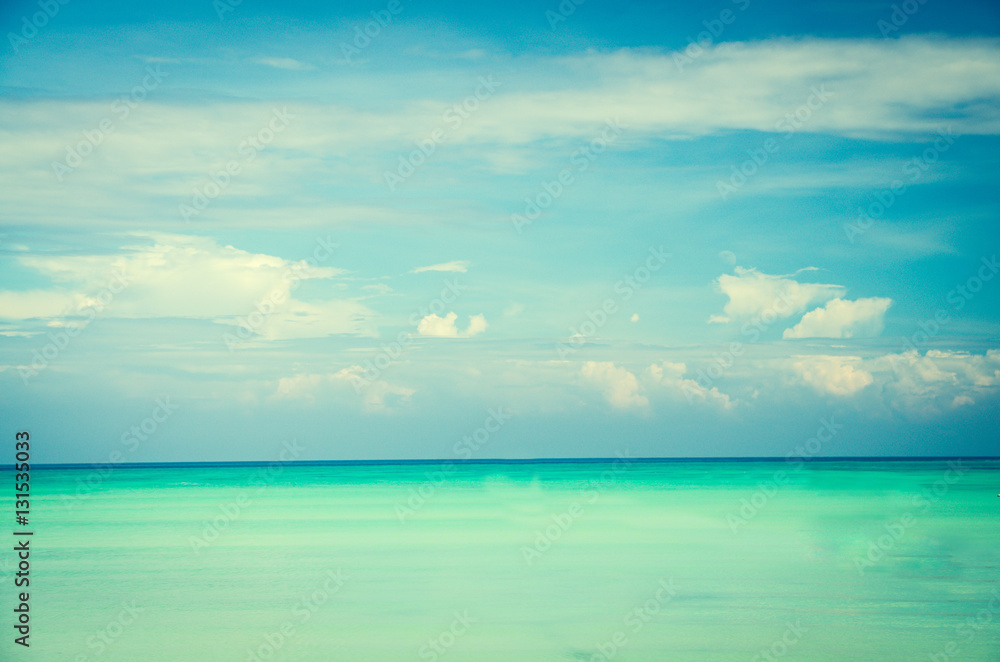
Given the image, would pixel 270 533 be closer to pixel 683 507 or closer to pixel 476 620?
pixel 476 620

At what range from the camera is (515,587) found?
13.5 metres

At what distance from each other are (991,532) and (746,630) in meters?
12.6

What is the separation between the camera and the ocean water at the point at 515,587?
9.99 metres

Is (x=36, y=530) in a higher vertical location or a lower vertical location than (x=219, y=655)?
higher

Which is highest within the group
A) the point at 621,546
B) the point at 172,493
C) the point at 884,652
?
the point at 172,493

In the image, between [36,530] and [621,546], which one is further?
[36,530]

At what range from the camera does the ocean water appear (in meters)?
9.99

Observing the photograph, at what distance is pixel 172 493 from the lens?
128ft

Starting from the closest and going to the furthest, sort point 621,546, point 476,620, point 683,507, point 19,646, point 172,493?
point 19,646 < point 476,620 < point 621,546 < point 683,507 < point 172,493

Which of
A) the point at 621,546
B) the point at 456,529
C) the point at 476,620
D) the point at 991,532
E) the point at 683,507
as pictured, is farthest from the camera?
the point at 683,507

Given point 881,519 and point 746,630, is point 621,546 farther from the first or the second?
point 881,519

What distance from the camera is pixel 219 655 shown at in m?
9.66

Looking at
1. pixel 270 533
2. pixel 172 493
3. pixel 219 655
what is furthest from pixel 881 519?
pixel 172 493

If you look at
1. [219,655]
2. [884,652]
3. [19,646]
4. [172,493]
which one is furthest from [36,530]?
[884,652]
